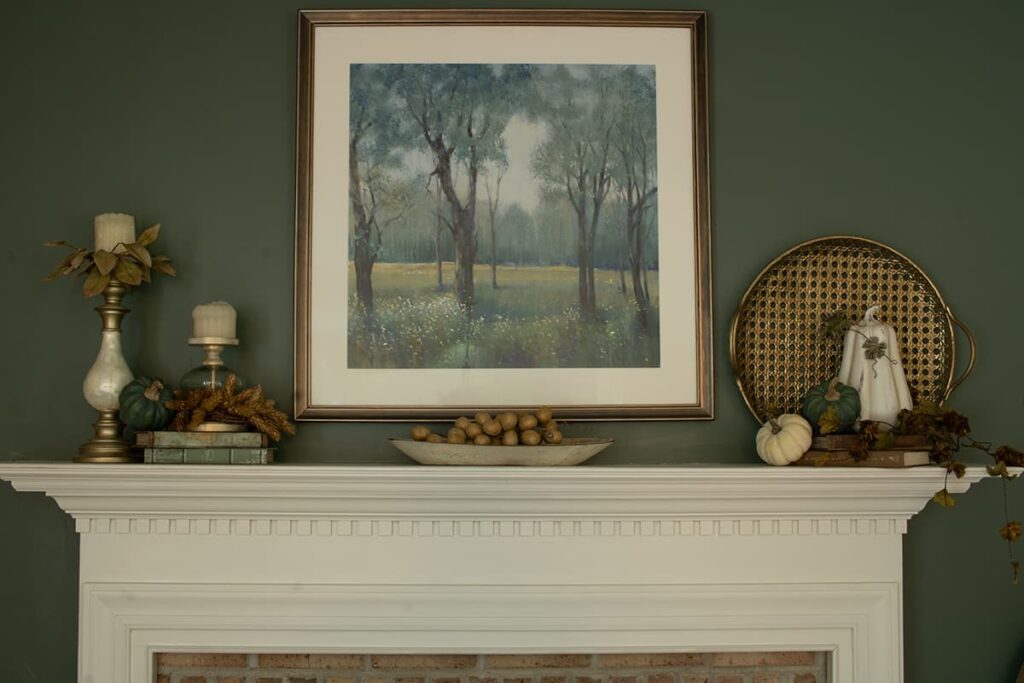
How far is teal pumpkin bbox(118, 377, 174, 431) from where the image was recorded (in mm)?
2236

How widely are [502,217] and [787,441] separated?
85cm

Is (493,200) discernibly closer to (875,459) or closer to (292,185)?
(292,185)

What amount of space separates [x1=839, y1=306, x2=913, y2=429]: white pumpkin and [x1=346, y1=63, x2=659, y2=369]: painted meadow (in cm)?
45

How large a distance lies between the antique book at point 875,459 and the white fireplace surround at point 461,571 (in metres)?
0.05

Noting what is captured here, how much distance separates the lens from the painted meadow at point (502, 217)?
2469 millimetres

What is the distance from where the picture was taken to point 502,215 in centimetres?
250

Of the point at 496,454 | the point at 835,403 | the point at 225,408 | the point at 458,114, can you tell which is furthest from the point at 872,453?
the point at 225,408

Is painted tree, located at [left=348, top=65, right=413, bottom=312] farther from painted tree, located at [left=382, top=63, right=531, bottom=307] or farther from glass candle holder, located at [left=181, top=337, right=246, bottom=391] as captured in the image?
glass candle holder, located at [left=181, top=337, right=246, bottom=391]

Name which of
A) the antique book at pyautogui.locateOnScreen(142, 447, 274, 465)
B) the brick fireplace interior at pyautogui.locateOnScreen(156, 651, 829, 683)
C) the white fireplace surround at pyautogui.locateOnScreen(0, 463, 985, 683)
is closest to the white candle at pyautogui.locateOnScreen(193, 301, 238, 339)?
the antique book at pyautogui.locateOnScreen(142, 447, 274, 465)

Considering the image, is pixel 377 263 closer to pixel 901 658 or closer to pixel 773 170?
pixel 773 170

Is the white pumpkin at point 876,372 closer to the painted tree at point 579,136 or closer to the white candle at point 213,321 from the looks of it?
the painted tree at point 579,136

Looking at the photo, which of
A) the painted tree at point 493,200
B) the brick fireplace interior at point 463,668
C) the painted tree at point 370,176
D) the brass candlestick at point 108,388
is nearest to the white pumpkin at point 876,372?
the brick fireplace interior at point 463,668

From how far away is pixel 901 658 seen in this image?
2.34 m

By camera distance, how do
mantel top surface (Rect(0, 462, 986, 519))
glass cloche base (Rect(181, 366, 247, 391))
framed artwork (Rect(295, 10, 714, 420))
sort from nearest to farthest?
mantel top surface (Rect(0, 462, 986, 519)), glass cloche base (Rect(181, 366, 247, 391)), framed artwork (Rect(295, 10, 714, 420))
